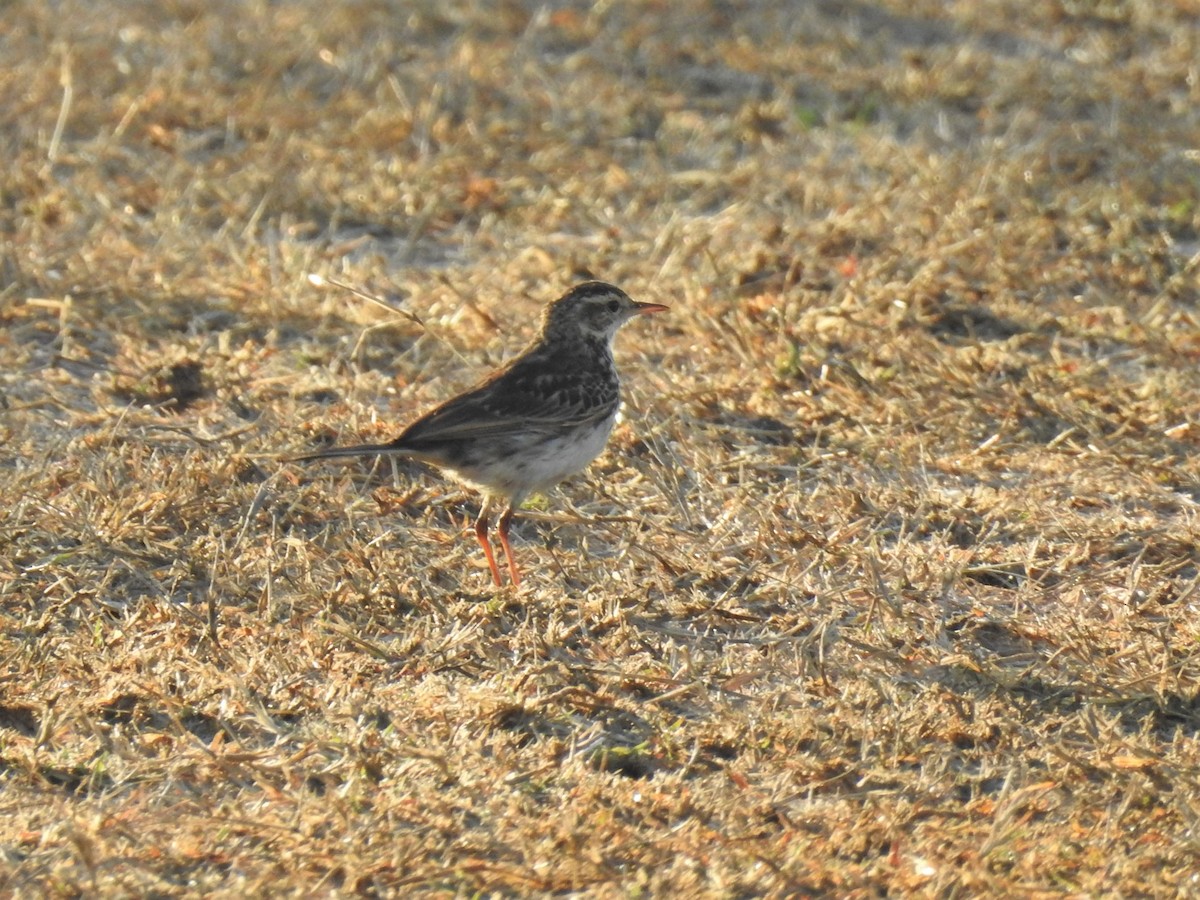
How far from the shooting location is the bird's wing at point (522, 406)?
7668mm

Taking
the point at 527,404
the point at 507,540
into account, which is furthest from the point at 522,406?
the point at 507,540

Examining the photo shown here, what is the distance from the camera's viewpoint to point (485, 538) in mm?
7809

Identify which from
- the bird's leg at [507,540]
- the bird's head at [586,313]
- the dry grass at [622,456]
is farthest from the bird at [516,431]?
the dry grass at [622,456]

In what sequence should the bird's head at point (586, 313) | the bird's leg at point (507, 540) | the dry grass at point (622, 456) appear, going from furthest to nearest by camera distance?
the bird's head at point (586, 313) → the bird's leg at point (507, 540) → the dry grass at point (622, 456)

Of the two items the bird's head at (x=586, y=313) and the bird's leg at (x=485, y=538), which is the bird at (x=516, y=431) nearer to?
the bird's leg at (x=485, y=538)

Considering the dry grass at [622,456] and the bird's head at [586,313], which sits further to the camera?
the bird's head at [586,313]

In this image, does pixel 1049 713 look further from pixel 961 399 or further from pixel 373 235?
pixel 373 235

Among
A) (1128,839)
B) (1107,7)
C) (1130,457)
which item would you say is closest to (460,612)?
(1128,839)

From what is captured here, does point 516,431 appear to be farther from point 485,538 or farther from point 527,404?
point 485,538

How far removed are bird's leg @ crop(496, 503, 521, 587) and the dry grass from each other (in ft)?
0.60

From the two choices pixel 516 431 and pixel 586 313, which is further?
pixel 586 313

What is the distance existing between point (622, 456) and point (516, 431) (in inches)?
43.7

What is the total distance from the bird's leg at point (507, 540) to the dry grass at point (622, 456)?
0.60 feet

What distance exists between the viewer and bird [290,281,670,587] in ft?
25.1
